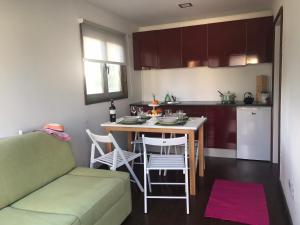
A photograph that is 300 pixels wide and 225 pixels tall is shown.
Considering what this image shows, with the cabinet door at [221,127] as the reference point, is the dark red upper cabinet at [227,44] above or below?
above

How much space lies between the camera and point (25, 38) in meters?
2.58

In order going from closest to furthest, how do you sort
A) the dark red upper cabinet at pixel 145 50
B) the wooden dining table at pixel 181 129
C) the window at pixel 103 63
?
the wooden dining table at pixel 181 129 < the window at pixel 103 63 < the dark red upper cabinet at pixel 145 50

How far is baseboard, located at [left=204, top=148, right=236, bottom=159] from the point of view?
424 centimetres

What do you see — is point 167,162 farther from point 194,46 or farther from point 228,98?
point 194,46

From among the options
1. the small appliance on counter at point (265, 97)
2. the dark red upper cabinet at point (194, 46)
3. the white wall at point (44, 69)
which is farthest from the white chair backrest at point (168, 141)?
the dark red upper cabinet at point (194, 46)

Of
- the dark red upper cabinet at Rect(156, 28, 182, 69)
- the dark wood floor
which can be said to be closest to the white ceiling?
the dark red upper cabinet at Rect(156, 28, 182, 69)

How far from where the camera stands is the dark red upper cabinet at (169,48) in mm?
4605

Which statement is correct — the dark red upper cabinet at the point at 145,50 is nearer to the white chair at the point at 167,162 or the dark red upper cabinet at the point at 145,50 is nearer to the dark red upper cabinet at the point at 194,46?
the dark red upper cabinet at the point at 194,46

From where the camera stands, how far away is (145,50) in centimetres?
483

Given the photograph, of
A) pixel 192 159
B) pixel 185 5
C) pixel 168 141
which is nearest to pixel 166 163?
pixel 168 141

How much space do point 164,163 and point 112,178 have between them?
580mm

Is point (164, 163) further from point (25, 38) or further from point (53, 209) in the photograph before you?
point (25, 38)

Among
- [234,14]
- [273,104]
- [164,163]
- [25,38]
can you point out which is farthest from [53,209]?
[234,14]

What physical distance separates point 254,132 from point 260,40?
57.6 inches
